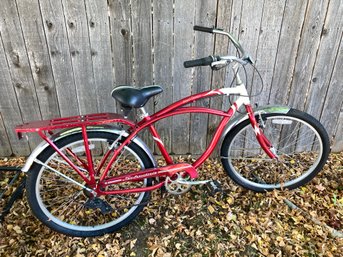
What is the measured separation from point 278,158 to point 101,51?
1.86m

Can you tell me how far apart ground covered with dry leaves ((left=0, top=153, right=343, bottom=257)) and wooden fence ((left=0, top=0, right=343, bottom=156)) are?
0.83 m

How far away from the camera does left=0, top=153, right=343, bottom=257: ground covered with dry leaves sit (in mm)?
2355

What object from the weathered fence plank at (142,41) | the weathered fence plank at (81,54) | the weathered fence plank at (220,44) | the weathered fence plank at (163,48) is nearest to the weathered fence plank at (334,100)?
the weathered fence plank at (220,44)

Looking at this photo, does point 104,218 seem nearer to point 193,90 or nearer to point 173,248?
point 173,248

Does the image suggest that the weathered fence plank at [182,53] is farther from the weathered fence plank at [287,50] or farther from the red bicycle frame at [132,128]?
the weathered fence plank at [287,50]

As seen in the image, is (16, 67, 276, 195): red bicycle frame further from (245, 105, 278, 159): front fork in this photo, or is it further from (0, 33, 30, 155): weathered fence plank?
(0, 33, 30, 155): weathered fence plank

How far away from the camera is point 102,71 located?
2.69 m

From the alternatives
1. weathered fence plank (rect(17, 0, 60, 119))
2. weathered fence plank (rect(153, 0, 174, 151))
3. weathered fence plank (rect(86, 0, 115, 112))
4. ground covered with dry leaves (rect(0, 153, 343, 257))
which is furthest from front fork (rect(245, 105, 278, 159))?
weathered fence plank (rect(17, 0, 60, 119))

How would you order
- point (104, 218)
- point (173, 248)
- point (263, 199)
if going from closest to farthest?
point (173, 248) → point (104, 218) → point (263, 199)

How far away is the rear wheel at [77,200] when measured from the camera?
86.2 inches

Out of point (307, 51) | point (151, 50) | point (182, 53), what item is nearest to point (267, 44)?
point (307, 51)

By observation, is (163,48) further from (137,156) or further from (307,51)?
(307,51)

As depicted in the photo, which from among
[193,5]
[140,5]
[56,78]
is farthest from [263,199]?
[56,78]

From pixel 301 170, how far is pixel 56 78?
8.43ft
